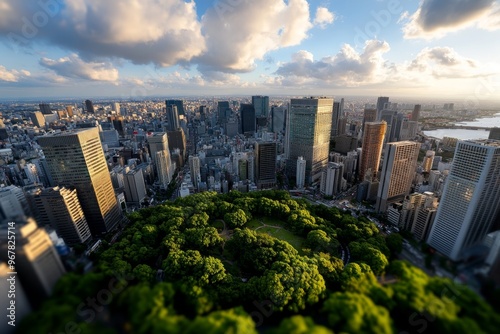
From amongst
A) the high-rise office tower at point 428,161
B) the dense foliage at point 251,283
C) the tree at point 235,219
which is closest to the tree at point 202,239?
the dense foliage at point 251,283

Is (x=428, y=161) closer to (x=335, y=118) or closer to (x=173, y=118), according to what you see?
(x=335, y=118)

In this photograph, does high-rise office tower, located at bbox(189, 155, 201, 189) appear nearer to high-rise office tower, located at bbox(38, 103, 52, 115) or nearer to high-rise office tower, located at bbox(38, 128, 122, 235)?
high-rise office tower, located at bbox(38, 128, 122, 235)

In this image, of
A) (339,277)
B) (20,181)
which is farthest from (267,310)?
(20,181)

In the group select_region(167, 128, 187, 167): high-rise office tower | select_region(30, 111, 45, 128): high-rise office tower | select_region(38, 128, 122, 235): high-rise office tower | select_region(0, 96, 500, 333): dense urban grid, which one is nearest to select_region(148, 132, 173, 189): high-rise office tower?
select_region(0, 96, 500, 333): dense urban grid

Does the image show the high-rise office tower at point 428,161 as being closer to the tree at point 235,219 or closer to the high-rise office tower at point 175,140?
the tree at point 235,219

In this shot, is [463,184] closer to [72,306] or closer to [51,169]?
[72,306]
